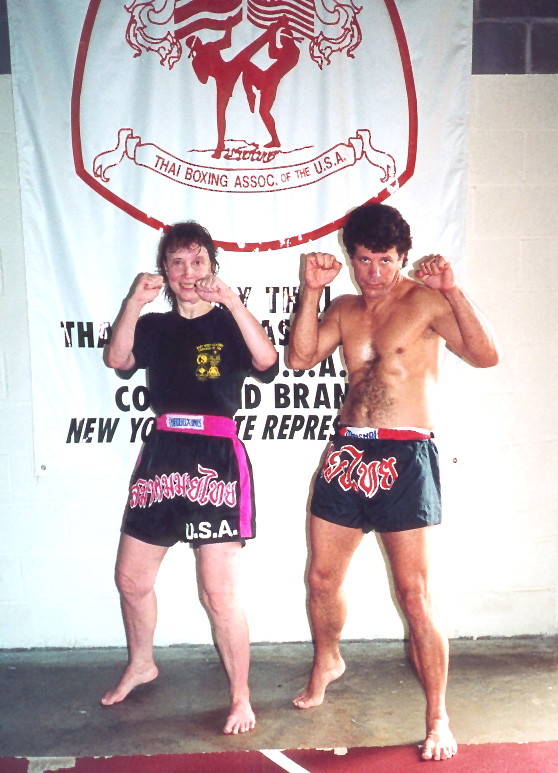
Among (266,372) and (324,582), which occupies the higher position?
(266,372)

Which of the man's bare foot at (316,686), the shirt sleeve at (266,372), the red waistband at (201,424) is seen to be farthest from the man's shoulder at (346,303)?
the man's bare foot at (316,686)

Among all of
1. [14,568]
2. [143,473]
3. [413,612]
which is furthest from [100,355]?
[413,612]

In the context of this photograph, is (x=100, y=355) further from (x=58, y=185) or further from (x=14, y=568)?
(x=14, y=568)

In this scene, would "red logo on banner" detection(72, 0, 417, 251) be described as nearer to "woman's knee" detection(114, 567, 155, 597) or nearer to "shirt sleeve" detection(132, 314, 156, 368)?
"shirt sleeve" detection(132, 314, 156, 368)

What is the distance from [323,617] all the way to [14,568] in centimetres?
133

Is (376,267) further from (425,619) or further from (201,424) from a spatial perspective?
(425,619)

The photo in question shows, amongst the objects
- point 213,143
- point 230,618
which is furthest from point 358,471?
point 213,143

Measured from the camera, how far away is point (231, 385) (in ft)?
7.68

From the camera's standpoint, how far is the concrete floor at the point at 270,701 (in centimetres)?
232

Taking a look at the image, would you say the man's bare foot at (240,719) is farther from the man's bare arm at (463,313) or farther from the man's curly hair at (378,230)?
the man's curly hair at (378,230)

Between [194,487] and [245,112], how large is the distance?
144 cm

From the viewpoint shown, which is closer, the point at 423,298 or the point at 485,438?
the point at 423,298

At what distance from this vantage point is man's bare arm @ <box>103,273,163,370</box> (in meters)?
2.29

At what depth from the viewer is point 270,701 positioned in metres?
2.57
